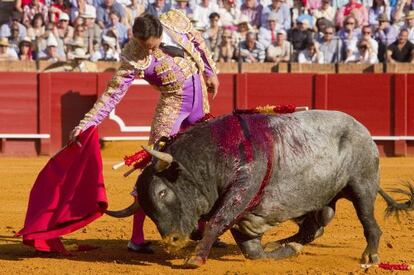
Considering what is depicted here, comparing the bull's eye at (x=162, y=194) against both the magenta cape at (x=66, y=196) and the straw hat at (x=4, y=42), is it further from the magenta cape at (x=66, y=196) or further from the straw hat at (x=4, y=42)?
the straw hat at (x=4, y=42)

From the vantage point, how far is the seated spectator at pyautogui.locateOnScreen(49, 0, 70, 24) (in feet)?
42.4

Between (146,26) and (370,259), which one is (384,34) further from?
(146,26)

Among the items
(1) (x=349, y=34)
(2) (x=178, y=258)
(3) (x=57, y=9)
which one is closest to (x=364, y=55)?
(1) (x=349, y=34)

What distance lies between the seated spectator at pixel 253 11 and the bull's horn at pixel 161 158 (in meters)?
8.12

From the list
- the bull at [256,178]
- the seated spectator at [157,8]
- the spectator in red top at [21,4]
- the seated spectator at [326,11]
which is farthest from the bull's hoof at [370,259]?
the spectator in red top at [21,4]

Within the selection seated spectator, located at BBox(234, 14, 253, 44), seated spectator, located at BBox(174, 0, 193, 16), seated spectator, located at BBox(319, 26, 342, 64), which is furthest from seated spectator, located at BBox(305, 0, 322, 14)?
seated spectator, located at BBox(174, 0, 193, 16)

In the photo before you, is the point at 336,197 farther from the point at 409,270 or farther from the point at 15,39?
the point at 15,39

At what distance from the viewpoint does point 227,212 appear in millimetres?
5250

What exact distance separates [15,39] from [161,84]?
7.42 metres

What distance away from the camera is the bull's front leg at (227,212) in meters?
5.22

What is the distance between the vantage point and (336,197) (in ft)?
18.7

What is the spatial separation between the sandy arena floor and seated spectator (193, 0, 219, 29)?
4.87 metres

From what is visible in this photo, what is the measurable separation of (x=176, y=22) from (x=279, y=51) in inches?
285

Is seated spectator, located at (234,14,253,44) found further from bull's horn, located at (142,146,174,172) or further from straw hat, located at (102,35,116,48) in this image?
bull's horn, located at (142,146,174,172)
